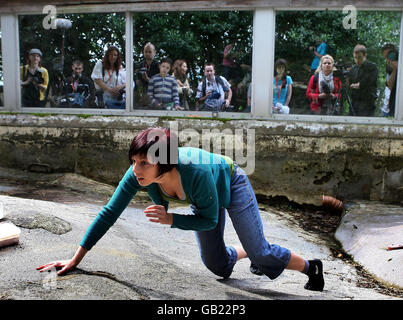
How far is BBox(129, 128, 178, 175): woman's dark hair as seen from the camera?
2.21 meters

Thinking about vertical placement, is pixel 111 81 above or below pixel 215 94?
above

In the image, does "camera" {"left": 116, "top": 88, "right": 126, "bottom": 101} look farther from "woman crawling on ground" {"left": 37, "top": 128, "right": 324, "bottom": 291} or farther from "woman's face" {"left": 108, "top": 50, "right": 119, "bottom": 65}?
"woman crawling on ground" {"left": 37, "top": 128, "right": 324, "bottom": 291}

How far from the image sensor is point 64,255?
9.66 feet

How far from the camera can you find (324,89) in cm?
663

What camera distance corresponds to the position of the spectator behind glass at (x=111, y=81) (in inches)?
284

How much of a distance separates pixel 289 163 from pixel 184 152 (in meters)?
4.18

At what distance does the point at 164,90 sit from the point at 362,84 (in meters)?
3.29

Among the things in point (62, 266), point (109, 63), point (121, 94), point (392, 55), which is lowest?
point (62, 266)

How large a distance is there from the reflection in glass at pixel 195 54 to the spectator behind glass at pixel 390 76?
7.13 ft

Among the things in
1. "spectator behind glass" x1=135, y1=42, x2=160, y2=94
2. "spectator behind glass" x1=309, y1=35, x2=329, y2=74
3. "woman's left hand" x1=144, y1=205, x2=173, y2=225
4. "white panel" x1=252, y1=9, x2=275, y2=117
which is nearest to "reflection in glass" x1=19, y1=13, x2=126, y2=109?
"spectator behind glass" x1=135, y1=42, x2=160, y2=94

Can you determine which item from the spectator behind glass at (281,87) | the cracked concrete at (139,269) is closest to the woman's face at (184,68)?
the spectator behind glass at (281,87)

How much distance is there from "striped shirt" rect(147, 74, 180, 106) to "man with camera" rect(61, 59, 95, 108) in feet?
3.71

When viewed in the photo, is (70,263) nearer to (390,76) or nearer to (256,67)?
(256,67)

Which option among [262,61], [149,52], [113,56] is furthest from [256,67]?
[113,56]
